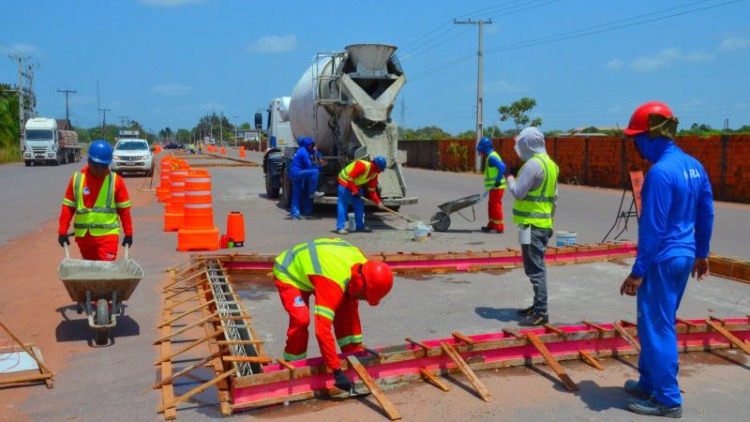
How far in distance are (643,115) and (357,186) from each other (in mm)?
8950

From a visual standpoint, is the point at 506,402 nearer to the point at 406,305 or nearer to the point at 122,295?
the point at 406,305

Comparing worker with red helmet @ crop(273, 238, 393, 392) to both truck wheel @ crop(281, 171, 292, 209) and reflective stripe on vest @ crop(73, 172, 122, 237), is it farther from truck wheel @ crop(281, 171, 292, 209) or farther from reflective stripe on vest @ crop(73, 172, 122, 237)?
truck wheel @ crop(281, 171, 292, 209)

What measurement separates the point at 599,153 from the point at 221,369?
2542 centimetres

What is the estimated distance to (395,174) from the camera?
1489cm

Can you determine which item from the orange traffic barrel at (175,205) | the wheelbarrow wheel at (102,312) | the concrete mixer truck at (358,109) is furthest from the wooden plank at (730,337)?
the orange traffic barrel at (175,205)

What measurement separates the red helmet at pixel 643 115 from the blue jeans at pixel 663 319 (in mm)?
946

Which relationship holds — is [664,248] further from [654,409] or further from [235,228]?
[235,228]

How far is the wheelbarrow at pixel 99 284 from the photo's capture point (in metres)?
5.96

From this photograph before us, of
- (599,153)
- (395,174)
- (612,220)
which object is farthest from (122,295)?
(599,153)

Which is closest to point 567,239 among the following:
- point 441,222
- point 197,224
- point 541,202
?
point 441,222

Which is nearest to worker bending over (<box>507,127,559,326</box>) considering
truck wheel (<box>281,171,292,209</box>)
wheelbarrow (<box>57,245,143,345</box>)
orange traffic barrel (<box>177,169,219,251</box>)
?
wheelbarrow (<box>57,245,143,345</box>)

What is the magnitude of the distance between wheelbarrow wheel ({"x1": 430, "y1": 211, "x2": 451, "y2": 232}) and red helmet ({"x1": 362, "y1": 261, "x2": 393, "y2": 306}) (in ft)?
31.5

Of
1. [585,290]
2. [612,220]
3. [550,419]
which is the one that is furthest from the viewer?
[612,220]

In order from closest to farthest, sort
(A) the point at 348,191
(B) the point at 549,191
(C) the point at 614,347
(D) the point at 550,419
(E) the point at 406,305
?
(D) the point at 550,419, (C) the point at 614,347, (B) the point at 549,191, (E) the point at 406,305, (A) the point at 348,191
